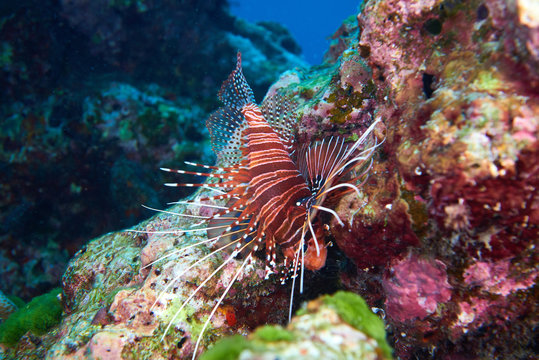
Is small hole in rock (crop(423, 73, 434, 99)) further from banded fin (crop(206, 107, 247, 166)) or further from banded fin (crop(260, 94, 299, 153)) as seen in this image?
banded fin (crop(206, 107, 247, 166))

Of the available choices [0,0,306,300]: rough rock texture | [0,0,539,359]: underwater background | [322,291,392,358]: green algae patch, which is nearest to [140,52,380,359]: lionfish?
[0,0,539,359]: underwater background

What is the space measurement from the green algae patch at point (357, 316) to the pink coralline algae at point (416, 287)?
0.87 m

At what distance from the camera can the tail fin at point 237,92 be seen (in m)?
3.57

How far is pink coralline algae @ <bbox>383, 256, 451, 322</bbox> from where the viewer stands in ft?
6.63

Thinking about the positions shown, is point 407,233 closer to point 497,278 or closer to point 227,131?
point 497,278

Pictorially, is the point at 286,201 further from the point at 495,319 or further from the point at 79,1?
the point at 79,1

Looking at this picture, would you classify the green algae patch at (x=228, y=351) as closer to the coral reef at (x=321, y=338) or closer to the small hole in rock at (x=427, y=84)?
the coral reef at (x=321, y=338)

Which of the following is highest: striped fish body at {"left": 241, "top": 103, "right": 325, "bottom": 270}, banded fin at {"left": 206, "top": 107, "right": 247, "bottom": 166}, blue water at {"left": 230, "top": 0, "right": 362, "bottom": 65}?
blue water at {"left": 230, "top": 0, "right": 362, "bottom": 65}

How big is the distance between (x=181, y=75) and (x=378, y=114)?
9.62 metres

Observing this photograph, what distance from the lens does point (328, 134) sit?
142 inches

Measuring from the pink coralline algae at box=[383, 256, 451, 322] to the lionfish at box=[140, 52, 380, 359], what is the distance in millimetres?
611

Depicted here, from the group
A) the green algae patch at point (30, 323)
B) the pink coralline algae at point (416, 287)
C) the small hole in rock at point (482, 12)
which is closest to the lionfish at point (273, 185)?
the pink coralline algae at point (416, 287)

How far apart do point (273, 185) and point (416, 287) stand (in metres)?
1.43

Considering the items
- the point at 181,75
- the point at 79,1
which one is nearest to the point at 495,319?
the point at 181,75
